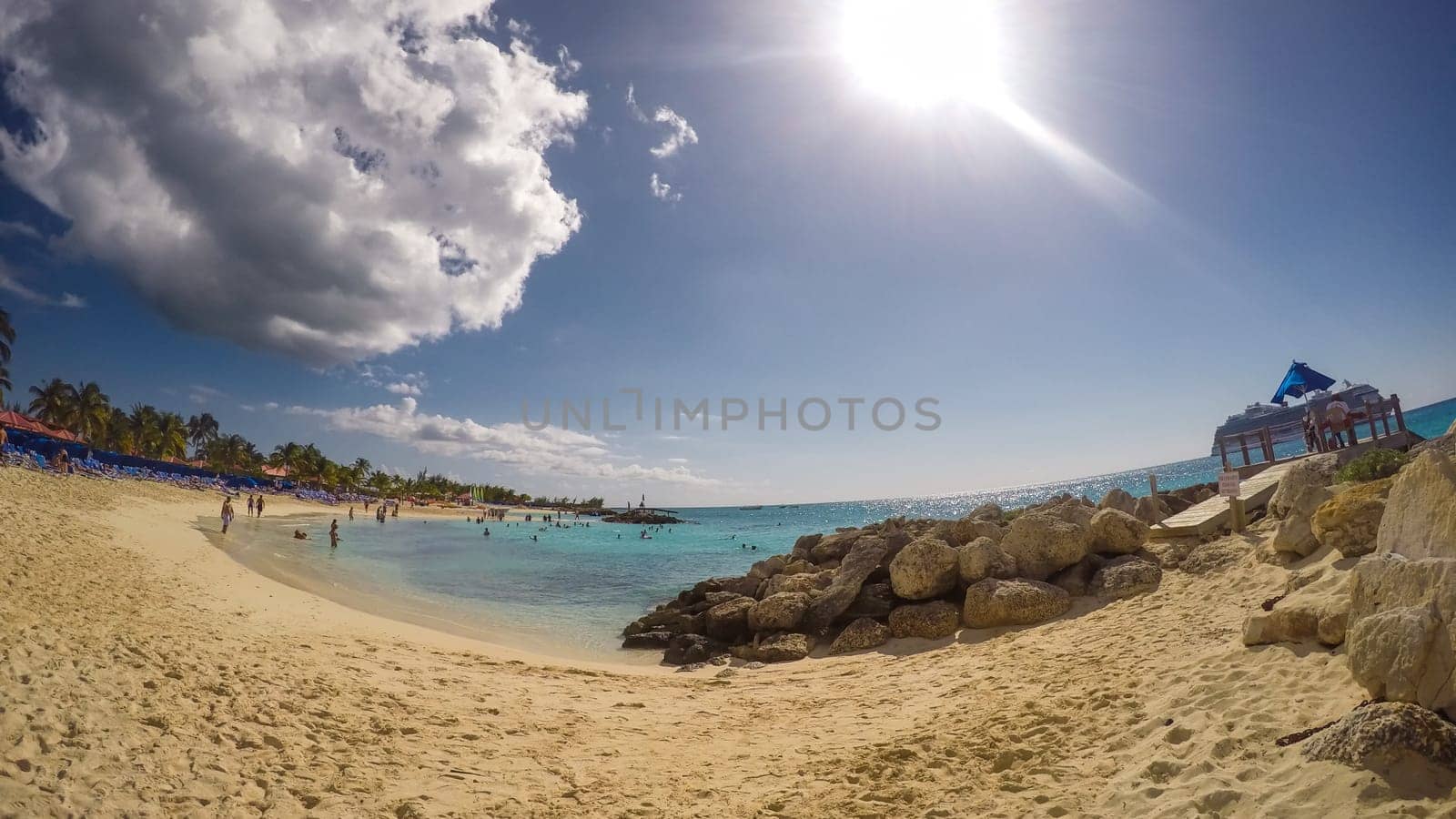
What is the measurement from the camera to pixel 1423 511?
5422mm

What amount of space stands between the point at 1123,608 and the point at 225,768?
39.1ft

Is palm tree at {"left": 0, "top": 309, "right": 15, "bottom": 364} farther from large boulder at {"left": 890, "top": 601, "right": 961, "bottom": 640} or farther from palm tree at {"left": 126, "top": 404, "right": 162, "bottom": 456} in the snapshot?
large boulder at {"left": 890, "top": 601, "right": 961, "bottom": 640}

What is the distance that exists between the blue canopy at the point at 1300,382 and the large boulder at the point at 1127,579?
59.1 ft

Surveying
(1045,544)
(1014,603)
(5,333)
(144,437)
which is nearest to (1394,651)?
(1014,603)

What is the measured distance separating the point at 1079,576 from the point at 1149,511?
625 cm

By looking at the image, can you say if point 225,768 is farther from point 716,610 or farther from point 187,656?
point 716,610

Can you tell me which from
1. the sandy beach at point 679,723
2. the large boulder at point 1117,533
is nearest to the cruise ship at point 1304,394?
the large boulder at point 1117,533

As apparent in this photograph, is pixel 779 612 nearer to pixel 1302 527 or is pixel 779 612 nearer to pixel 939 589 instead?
pixel 939 589

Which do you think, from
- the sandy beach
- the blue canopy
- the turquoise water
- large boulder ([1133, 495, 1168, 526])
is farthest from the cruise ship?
the turquoise water

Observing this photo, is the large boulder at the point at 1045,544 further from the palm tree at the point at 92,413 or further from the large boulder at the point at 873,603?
the palm tree at the point at 92,413

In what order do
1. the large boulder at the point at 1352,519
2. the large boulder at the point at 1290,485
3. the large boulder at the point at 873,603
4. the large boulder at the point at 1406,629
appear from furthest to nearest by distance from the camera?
the large boulder at the point at 873,603
the large boulder at the point at 1290,485
the large boulder at the point at 1352,519
the large boulder at the point at 1406,629

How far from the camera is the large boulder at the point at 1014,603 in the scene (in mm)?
10695

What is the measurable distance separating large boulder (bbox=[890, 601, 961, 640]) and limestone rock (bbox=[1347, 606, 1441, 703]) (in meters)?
7.00

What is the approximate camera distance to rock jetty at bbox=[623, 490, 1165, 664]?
36.0 ft
